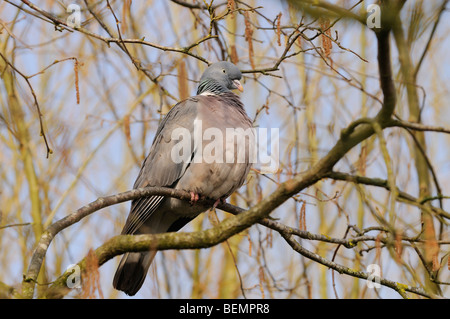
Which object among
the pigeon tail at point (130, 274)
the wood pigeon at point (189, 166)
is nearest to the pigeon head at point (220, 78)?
the wood pigeon at point (189, 166)

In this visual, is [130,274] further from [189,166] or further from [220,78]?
[220,78]

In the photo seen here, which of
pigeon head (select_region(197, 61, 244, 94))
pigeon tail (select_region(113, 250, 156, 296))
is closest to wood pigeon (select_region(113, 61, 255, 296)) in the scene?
pigeon tail (select_region(113, 250, 156, 296))

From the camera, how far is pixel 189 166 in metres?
4.51

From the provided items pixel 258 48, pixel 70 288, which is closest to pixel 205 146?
pixel 70 288

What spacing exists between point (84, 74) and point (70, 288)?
179 inches

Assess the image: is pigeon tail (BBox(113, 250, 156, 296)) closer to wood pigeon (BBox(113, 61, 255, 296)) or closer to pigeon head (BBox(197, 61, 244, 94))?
wood pigeon (BBox(113, 61, 255, 296))

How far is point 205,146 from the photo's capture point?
4.46 m

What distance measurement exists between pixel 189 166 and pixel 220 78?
3.23ft

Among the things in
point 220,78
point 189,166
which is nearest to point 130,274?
point 189,166

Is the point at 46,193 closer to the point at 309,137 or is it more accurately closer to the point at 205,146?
the point at 205,146

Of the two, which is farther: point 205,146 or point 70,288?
point 205,146

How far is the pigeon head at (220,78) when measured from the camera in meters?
5.03

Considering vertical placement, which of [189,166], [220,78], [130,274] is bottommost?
[130,274]

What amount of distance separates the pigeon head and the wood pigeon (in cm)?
17
